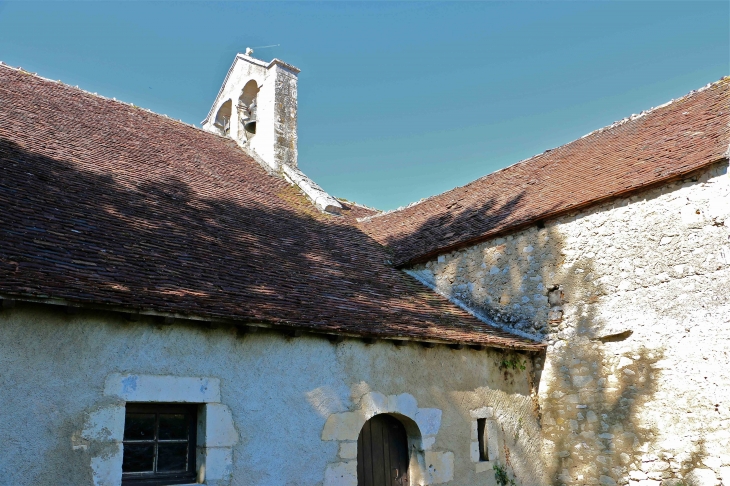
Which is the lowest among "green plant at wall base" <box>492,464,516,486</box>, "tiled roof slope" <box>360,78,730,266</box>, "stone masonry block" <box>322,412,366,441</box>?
"green plant at wall base" <box>492,464,516,486</box>

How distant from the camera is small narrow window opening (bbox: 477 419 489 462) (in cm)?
693

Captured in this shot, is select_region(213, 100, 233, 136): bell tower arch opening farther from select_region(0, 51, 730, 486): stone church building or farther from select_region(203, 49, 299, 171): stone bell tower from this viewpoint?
select_region(0, 51, 730, 486): stone church building

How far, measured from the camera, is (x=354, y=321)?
20.0ft

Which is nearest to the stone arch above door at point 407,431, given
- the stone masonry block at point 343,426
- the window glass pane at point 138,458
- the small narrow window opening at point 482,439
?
the stone masonry block at point 343,426

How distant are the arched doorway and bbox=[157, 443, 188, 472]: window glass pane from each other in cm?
188

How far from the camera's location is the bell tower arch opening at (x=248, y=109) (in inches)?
455

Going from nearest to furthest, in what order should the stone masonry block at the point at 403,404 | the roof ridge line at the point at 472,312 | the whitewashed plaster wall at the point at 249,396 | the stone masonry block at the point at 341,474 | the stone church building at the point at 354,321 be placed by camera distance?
the whitewashed plaster wall at the point at 249,396 < the stone church building at the point at 354,321 < the stone masonry block at the point at 341,474 < the stone masonry block at the point at 403,404 < the roof ridge line at the point at 472,312

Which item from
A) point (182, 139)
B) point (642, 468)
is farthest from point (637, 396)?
point (182, 139)

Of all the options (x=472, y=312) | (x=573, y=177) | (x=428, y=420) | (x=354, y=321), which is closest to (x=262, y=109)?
(x=472, y=312)

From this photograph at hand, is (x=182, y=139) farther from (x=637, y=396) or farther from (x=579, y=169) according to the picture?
(x=637, y=396)

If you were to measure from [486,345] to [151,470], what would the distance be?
373 centimetres

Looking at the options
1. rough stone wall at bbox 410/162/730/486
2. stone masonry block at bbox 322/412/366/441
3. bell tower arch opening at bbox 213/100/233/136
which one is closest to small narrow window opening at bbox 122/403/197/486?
stone masonry block at bbox 322/412/366/441

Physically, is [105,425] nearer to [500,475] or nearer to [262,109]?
[500,475]

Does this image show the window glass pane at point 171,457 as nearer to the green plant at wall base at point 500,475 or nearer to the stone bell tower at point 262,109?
the green plant at wall base at point 500,475
